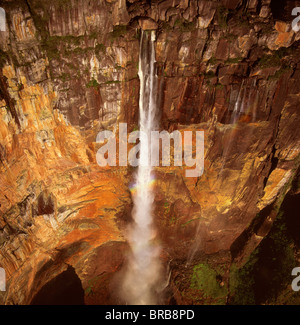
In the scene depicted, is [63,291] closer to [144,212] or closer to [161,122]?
[144,212]

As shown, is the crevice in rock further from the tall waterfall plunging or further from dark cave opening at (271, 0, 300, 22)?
dark cave opening at (271, 0, 300, 22)

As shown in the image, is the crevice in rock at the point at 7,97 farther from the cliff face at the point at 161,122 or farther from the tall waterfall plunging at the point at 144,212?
the tall waterfall plunging at the point at 144,212

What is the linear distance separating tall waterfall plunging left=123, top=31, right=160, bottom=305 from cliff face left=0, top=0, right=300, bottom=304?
1.88ft

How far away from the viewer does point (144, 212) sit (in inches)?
730

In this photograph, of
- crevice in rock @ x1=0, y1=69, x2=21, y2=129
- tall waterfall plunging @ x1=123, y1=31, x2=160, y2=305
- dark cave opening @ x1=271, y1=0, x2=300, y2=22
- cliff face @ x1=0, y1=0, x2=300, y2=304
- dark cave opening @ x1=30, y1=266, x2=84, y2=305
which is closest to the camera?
crevice in rock @ x1=0, y1=69, x2=21, y2=129

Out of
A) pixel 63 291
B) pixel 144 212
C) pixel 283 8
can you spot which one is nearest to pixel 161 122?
pixel 144 212

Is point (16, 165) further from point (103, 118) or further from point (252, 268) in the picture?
point (252, 268)

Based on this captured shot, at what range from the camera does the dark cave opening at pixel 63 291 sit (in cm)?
1580

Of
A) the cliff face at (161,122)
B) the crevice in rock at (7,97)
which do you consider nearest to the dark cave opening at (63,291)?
the cliff face at (161,122)

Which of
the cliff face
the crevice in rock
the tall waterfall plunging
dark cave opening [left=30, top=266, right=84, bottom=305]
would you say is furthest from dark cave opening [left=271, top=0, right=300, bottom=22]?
dark cave opening [left=30, top=266, right=84, bottom=305]

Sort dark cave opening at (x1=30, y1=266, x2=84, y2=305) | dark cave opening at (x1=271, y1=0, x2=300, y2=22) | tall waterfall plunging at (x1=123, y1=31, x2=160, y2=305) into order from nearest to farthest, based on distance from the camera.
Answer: dark cave opening at (x1=271, y1=0, x2=300, y2=22)
tall waterfall plunging at (x1=123, y1=31, x2=160, y2=305)
dark cave opening at (x1=30, y1=266, x2=84, y2=305)

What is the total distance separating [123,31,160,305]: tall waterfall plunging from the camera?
1415 cm

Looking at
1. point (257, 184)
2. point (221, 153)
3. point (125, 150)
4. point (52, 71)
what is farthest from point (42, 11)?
point (257, 184)

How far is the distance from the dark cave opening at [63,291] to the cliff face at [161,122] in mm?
454
